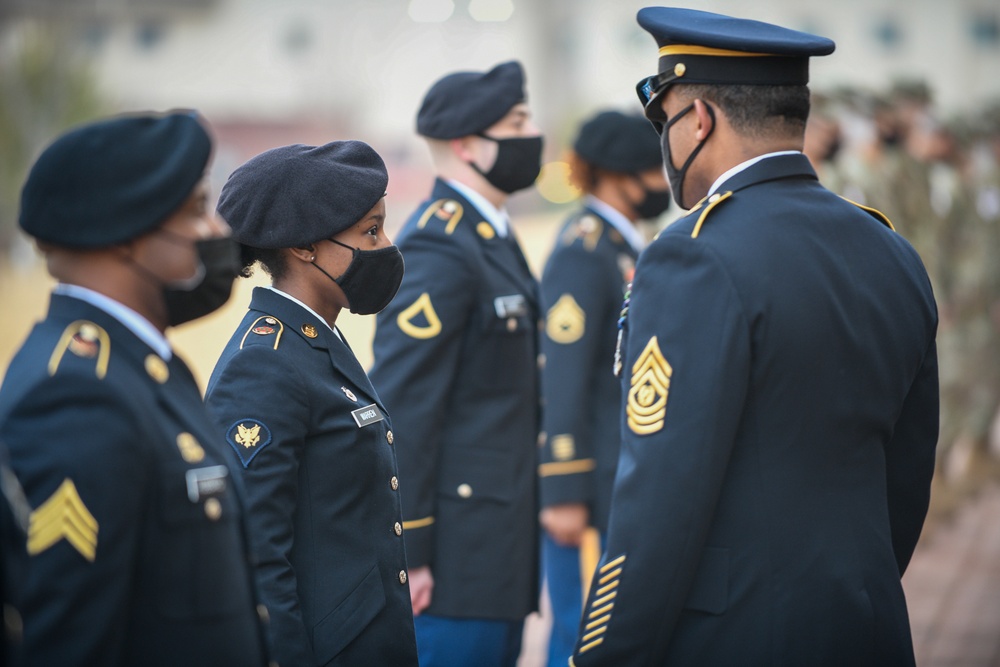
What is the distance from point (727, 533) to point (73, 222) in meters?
1.31

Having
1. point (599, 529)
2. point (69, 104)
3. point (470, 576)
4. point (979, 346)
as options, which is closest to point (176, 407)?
point (470, 576)

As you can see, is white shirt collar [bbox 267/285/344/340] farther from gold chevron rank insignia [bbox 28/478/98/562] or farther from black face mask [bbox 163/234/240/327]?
gold chevron rank insignia [bbox 28/478/98/562]

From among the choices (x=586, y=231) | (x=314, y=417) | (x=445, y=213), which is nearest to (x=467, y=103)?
(x=445, y=213)

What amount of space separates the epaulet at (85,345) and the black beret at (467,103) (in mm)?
2185

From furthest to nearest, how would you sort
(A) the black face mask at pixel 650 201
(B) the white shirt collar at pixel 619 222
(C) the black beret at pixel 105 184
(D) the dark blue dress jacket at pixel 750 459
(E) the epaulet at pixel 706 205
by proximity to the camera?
(A) the black face mask at pixel 650 201, (B) the white shirt collar at pixel 619 222, (E) the epaulet at pixel 706 205, (D) the dark blue dress jacket at pixel 750 459, (C) the black beret at pixel 105 184

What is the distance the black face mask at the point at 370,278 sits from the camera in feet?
8.68

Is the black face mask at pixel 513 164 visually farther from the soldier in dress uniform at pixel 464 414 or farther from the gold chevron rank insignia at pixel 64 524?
the gold chevron rank insignia at pixel 64 524

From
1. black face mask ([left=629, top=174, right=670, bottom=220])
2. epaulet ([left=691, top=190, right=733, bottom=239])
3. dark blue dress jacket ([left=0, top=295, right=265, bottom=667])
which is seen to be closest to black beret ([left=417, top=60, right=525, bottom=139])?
black face mask ([left=629, top=174, right=670, bottom=220])

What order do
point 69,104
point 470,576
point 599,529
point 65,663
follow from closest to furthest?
1. point 65,663
2. point 470,576
3. point 599,529
4. point 69,104

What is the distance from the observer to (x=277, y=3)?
3672 cm

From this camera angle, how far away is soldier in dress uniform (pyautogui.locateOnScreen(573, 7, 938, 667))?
85.4 inches

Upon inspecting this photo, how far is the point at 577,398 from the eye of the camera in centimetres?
435

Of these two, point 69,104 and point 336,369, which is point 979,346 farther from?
point 69,104

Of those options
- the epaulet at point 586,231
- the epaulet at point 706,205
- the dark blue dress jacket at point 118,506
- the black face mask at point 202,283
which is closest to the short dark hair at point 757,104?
the epaulet at point 706,205
